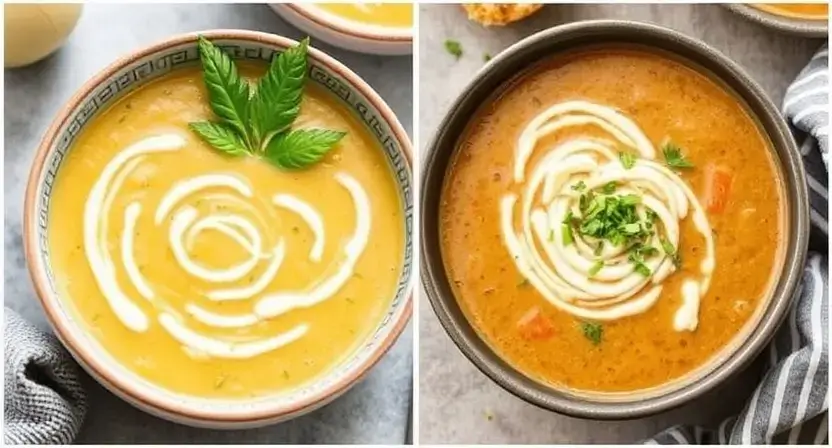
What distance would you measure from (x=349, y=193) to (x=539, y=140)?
22cm

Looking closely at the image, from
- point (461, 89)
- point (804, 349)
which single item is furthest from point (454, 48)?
point (804, 349)

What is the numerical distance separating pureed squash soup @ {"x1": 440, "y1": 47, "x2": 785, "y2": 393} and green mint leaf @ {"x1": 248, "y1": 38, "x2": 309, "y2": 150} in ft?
0.63

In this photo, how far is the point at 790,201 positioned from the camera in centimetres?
119

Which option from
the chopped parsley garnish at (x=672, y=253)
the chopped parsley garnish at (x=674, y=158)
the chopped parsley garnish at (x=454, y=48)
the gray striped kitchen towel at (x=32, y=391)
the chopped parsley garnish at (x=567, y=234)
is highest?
the chopped parsley garnish at (x=454, y=48)

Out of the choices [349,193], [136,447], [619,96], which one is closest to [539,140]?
[619,96]

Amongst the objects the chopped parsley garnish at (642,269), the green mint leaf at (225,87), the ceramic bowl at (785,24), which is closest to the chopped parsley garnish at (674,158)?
the chopped parsley garnish at (642,269)

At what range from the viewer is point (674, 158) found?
1195 mm

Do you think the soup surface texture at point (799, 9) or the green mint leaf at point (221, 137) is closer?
the green mint leaf at point (221, 137)

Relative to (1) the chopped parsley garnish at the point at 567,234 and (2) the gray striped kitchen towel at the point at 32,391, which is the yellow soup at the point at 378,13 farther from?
(2) the gray striped kitchen towel at the point at 32,391

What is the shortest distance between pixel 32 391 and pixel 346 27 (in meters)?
0.53

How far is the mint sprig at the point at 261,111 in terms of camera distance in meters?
1.21

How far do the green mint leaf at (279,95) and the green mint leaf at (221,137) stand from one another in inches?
0.8

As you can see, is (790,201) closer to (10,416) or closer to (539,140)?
(539,140)

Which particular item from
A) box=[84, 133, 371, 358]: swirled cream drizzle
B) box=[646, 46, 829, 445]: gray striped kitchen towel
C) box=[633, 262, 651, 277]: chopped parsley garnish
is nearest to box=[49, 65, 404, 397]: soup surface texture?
box=[84, 133, 371, 358]: swirled cream drizzle
